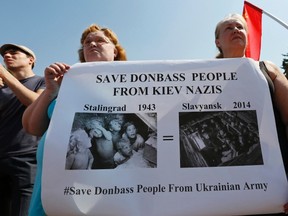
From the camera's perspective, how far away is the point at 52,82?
5.06 feet

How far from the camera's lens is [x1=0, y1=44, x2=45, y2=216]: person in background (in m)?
2.15

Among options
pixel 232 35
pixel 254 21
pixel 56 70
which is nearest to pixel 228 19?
pixel 232 35

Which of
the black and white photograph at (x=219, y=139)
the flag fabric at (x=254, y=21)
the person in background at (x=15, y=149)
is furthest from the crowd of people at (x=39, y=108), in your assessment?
the flag fabric at (x=254, y=21)

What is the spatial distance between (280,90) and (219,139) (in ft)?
1.17

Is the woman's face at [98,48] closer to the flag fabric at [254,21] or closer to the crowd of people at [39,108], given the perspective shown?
the crowd of people at [39,108]

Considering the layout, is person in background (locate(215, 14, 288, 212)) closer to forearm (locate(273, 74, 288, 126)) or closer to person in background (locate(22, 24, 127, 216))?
forearm (locate(273, 74, 288, 126))

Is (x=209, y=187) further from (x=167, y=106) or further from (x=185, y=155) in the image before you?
(x=167, y=106)

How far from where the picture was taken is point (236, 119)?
1347 millimetres

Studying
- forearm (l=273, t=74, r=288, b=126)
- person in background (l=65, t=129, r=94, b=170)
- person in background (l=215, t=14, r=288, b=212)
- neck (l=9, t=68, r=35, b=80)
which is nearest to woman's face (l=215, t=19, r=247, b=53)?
person in background (l=215, t=14, r=288, b=212)

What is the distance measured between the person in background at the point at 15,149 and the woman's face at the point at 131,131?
3.46 ft

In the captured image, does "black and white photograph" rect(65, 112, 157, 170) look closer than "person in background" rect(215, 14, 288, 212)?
Yes

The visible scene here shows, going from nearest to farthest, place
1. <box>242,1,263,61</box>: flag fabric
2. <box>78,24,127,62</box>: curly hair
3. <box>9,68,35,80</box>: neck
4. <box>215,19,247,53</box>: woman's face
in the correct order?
<box>215,19,247,53</box>: woman's face → <box>78,24,127,62</box>: curly hair → <box>9,68,35,80</box>: neck → <box>242,1,263,61</box>: flag fabric

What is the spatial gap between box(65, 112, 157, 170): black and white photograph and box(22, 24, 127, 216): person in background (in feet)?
0.67

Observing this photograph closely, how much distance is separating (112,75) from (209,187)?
2.04 feet
